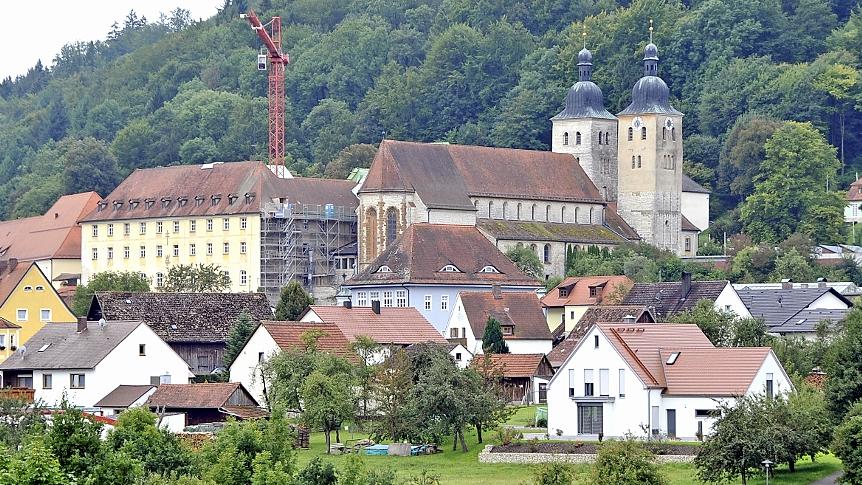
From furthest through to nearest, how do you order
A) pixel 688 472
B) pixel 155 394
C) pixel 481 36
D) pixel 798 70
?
pixel 481 36, pixel 798 70, pixel 155 394, pixel 688 472

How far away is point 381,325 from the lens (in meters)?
87.6

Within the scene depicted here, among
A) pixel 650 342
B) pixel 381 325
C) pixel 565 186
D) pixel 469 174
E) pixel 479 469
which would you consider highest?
pixel 469 174

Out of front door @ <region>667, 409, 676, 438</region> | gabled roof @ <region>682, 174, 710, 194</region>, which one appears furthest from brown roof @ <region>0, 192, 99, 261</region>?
front door @ <region>667, 409, 676, 438</region>

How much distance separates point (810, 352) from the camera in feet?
272

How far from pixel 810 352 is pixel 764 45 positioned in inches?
3493

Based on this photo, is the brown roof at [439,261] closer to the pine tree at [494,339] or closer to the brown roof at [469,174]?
the brown roof at [469,174]

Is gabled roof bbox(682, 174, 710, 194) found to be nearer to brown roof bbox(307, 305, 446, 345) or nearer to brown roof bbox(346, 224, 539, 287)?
brown roof bbox(346, 224, 539, 287)

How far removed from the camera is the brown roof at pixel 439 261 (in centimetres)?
11175

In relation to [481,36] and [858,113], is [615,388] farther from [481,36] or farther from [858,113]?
[481,36]

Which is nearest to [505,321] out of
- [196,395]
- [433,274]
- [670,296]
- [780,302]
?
[670,296]

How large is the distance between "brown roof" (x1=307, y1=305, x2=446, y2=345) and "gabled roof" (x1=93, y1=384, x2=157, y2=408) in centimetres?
811

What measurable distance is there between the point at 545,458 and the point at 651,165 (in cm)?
7572

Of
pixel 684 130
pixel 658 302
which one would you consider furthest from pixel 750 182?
pixel 658 302

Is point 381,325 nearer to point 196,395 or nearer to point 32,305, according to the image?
point 196,395
